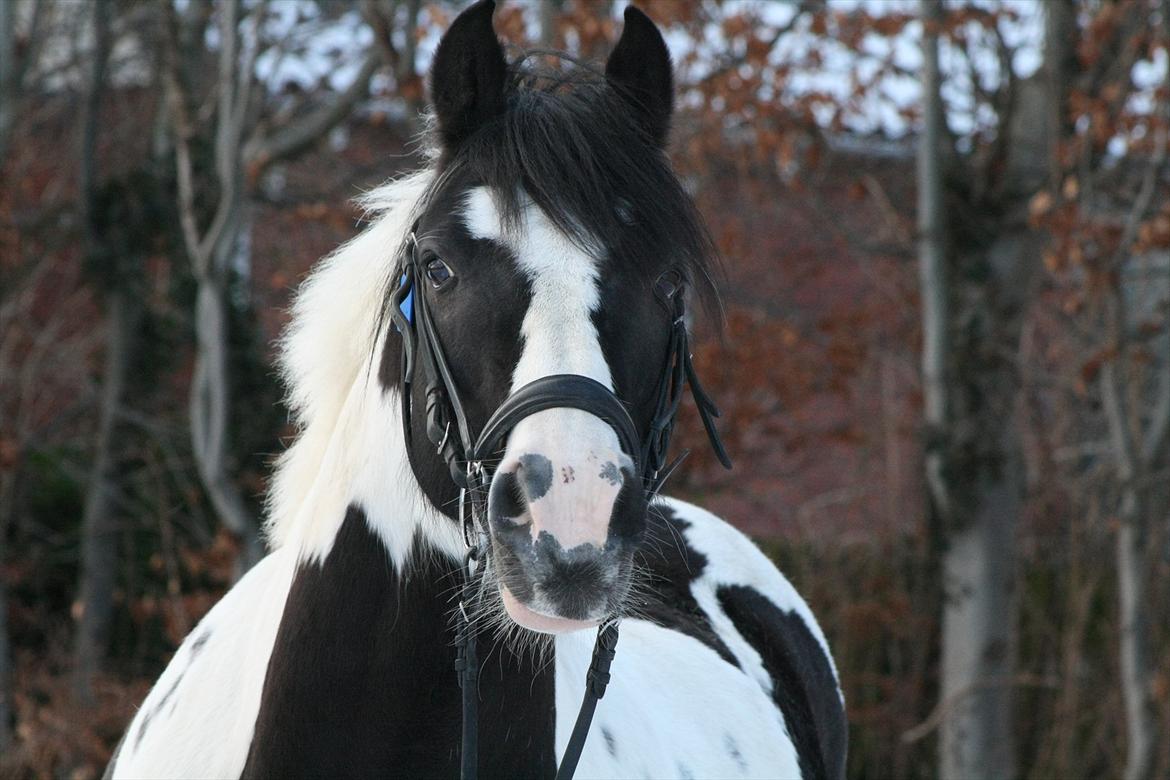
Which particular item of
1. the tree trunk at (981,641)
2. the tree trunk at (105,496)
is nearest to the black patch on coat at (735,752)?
the tree trunk at (981,641)

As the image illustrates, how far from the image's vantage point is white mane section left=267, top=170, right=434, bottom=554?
2.16m

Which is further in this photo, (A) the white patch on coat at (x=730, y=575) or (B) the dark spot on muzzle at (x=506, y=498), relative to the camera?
(A) the white patch on coat at (x=730, y=575)

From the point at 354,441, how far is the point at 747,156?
594 cm

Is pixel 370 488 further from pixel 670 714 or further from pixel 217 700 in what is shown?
pixel 670 714

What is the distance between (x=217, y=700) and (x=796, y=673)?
6.07 ft

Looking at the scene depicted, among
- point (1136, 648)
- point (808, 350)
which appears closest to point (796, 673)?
point (1136, 648)

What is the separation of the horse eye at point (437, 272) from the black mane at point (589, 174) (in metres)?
0.14

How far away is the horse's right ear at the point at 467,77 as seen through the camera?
2.09m

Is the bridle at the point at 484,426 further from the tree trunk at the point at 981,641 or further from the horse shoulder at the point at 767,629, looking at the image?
the tree trunk at the point at 981,641

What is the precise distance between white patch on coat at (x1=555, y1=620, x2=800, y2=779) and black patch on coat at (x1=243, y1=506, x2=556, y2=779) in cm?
12

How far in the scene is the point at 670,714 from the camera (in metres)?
2.65

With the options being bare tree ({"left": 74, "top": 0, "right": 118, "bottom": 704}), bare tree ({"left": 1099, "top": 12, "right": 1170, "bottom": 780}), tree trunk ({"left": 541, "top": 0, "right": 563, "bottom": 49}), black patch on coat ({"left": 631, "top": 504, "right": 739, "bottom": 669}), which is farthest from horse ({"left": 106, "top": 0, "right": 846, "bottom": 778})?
bare tree ({"left": 74, "top": 0, "right": 118, "bottom": 704})

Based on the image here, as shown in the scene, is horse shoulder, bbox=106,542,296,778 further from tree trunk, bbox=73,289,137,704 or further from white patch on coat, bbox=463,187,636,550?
tree trunk, bbox=73,289,137,704

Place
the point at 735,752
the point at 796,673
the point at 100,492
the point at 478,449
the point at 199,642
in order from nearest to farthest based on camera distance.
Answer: the point at 478,449 → the point at 199,642 → the point at 735,752 → the point at 796,673 → the point at 100,492
